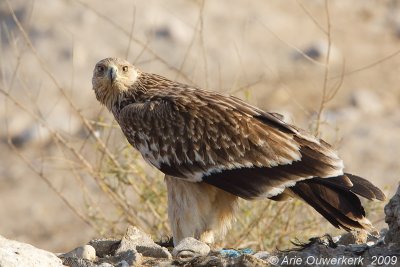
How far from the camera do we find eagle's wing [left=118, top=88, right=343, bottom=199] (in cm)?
762

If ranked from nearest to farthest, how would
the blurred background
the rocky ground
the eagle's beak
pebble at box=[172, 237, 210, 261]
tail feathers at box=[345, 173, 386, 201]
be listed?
the rocky ground < pebble at box=[172, 237, 210, 261] < tail feathers at box=[345, 173, 386, 201] < the eagle's beak < the blurred background

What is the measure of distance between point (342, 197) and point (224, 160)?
3.07ft

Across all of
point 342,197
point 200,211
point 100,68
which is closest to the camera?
point 342,197

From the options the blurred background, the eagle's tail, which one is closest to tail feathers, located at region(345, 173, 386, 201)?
the eagle's tail

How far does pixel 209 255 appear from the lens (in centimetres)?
659

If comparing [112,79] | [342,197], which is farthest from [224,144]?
[112,79]

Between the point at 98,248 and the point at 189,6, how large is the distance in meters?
11.6

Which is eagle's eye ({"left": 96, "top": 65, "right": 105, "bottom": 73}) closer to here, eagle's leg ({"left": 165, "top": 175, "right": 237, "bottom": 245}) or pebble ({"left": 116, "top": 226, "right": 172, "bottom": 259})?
eagle's leg ({"left": 165, "top": 175, "right": 237, "bottom": 245})

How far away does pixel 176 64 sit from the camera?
16906 millimetres

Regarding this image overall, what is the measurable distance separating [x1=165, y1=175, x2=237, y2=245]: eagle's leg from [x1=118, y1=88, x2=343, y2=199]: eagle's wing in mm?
127

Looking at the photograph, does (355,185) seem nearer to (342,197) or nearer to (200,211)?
(342,197)

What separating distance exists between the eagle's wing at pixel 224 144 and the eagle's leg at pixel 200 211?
5.0 inches

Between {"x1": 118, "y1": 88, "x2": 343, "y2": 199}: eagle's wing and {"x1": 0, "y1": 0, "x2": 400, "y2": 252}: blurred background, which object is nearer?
Answer: {"x1": 118, "y1": 88, "x2": 343, "y2": 199}: eagle's wing

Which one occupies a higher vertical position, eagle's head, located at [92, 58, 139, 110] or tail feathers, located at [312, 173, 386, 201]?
eagle's head, located at [92, 58, 139, 110]
